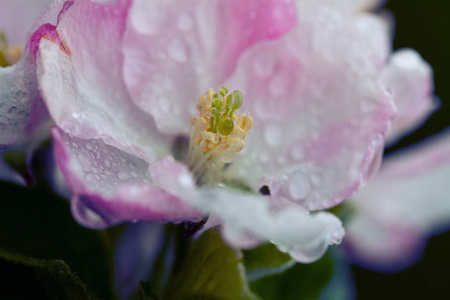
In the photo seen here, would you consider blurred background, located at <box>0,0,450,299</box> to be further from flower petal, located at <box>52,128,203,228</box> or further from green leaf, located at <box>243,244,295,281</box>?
flower petal, located at <box>52,128,203,228</box>

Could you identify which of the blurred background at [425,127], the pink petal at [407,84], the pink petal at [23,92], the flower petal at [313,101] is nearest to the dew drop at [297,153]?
the flower petal at [313,101]

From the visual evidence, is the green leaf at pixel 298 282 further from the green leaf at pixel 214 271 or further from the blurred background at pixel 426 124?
the blurred background at pixel 426 124

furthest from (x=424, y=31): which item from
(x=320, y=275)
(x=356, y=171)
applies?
(x=356, y=171)

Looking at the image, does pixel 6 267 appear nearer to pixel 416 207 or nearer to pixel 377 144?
pixel 377 144

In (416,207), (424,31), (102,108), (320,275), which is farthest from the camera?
(424,31)

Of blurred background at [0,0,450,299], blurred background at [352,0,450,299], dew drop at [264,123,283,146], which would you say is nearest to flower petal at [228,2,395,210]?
dew drop at [264,123,283,146]

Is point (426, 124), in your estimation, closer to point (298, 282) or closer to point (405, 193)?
point (405, 193)

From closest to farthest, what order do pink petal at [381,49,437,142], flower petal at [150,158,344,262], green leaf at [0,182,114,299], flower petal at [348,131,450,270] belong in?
flower petal at [150,158,344,262] < green leaf at [0,182,114,299] < pink petal at [381,49,437,142] < flower petal at [348,131,450,270]
